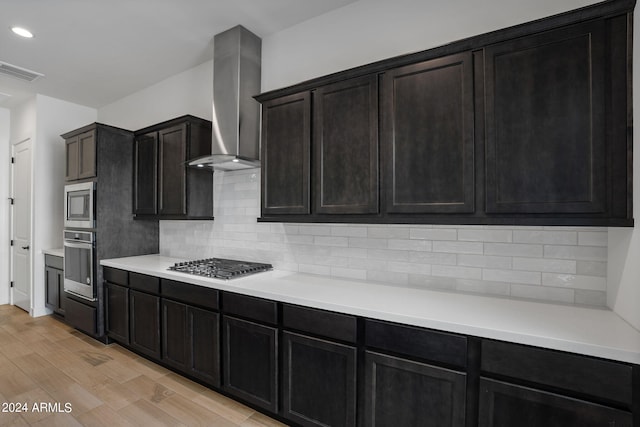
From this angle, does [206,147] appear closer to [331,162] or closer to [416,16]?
[331,162]

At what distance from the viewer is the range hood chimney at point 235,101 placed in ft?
9.12

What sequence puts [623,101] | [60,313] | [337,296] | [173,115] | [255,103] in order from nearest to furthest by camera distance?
[623,101] < [337,296] < [255,103] < [173,115] < [60,313]

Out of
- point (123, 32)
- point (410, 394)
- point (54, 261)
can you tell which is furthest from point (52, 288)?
point (410, 394)

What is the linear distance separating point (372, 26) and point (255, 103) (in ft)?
4.01

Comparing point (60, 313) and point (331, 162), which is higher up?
point (331, 162)

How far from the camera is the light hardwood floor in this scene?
2.16m

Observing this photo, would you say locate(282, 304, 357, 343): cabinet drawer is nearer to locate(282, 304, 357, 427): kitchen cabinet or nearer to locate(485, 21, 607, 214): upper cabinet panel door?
locate(282, 304, 357, 427): kitchen cabinet

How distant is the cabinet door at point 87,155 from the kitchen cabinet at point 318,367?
2.92 metres

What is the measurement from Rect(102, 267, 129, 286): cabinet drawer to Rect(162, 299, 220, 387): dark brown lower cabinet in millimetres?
690

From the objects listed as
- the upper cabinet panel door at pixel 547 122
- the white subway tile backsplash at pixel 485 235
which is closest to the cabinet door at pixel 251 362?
the white subway tile backsplash at pixel 485 235

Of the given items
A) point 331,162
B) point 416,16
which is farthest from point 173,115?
point 416,16

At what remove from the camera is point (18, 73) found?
362 centimetres

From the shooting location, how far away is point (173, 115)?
380 centimetres

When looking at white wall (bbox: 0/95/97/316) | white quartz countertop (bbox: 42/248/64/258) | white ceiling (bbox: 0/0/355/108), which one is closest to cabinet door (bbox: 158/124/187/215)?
white ceiling (bbox: 0/0/355/108)
